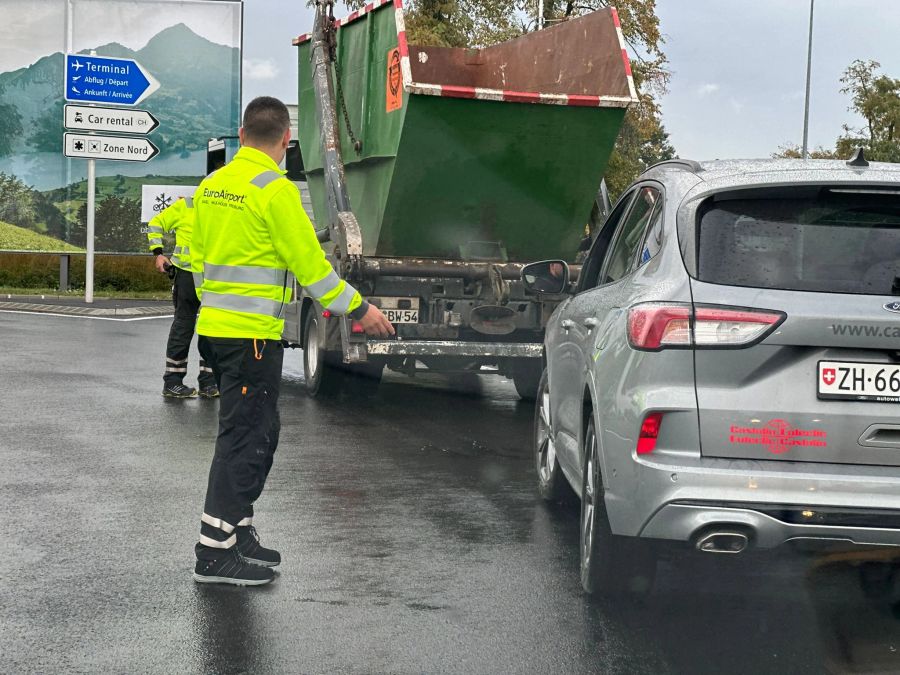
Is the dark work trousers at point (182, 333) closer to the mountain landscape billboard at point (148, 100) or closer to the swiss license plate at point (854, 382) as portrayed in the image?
the swiss license plate at point (854, 382)

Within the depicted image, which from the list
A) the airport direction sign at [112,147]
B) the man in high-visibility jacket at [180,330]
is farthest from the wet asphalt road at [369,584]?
the airport direction sign at [112,147]

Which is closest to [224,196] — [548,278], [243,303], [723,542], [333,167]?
[243,303]

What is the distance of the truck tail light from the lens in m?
4.93

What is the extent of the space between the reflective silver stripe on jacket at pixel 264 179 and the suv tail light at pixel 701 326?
1.75m

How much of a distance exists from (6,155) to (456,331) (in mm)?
30796

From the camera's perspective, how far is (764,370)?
15.8ft

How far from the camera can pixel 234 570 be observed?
5.83 m

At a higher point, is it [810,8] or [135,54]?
[810,8]

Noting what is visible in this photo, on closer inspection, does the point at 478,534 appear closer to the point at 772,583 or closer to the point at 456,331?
the point at 772,583

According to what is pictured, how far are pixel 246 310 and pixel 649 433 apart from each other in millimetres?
1876

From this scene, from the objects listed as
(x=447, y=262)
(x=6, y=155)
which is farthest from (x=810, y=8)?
(x=447, y=262)

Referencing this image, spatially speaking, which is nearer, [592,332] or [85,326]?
[592,332]

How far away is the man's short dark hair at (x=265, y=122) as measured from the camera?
6117 millimetres

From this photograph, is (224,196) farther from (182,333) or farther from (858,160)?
(182,333)
